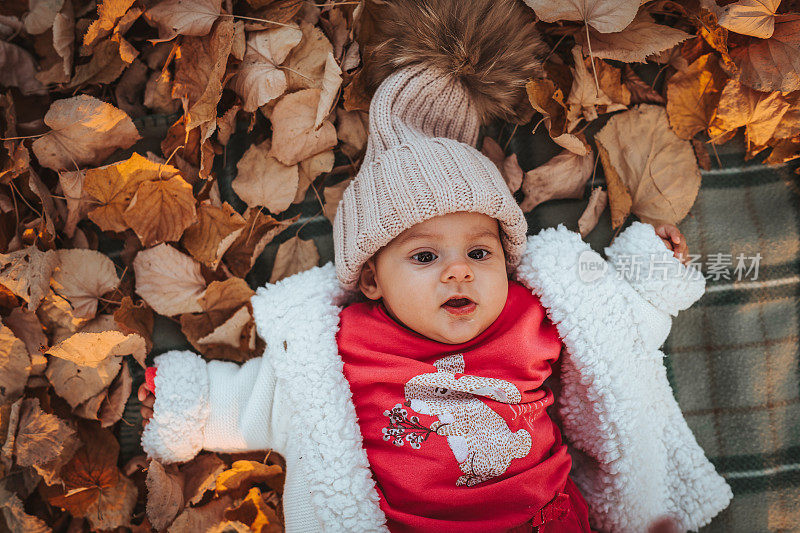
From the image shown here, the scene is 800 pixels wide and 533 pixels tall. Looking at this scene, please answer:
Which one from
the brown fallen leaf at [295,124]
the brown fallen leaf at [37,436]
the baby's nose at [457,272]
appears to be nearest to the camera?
the baby's nose at [457,272]

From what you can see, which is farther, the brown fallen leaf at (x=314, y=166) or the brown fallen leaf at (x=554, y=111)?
the brown fallen leaf at (x=314, y=166)

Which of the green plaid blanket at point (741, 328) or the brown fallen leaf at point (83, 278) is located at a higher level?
the brown fallen leaf at point (83, 278)

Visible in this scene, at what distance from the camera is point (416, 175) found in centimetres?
129

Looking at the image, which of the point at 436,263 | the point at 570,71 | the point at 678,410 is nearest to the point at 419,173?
the point at 436,263

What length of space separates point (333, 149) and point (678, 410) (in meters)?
1.14

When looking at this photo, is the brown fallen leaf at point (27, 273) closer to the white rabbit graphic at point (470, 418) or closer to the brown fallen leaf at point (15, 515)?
the brown fallen leaf at point (15, 515)

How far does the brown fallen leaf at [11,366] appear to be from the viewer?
1.35 m

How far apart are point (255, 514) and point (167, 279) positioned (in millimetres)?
649

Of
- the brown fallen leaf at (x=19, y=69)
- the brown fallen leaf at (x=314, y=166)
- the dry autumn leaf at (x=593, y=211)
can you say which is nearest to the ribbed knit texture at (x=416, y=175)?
the brown fallen leaf at (x=314, y=166)

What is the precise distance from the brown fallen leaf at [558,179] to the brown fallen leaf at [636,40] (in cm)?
25

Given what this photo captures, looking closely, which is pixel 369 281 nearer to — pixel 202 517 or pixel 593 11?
pixel 202 517

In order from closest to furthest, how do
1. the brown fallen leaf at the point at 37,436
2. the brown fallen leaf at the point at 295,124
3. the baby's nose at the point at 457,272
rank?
1. the baby's nose at the point at 457,272
2. the brown fallen leaf at the point at 37,436
3. the brown fallen leaf at the point at 295,124

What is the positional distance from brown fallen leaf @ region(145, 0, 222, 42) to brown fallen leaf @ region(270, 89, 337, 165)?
25 centimetres

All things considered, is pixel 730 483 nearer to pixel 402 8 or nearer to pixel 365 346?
pixel 365 346
